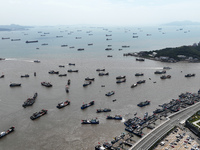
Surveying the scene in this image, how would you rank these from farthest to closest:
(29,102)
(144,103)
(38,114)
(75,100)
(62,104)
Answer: (75,100), (29,102), (62,104), (144,103), (38,114)

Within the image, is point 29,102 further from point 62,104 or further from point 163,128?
point 163,128

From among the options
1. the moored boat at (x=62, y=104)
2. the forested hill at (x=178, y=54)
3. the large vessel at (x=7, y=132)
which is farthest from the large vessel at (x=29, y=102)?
the forested hill at (x=178, y=54)

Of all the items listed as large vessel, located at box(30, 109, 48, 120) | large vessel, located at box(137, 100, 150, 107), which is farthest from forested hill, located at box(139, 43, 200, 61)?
large vessel, located at box(30, 109, 48, 120)

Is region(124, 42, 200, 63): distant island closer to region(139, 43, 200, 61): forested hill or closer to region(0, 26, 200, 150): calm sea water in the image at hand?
region(139, 43, 200, 61): forested hill

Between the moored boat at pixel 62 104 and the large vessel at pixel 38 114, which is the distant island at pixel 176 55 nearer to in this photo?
the moored boat at pixel 62 104

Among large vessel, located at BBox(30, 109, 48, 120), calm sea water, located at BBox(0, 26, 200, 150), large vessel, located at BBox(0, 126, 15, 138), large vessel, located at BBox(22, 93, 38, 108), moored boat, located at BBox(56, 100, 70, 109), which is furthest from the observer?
large vessel, located at BBox(22, 93, 38, 108)

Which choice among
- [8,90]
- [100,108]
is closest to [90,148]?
[100,108]

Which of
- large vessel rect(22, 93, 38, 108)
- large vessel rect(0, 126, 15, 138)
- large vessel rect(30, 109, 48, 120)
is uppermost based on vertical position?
large vessel rect(22, 93, 38, 108)

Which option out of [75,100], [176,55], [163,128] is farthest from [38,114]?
[176,55]

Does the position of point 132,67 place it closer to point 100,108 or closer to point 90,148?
point 100,108
